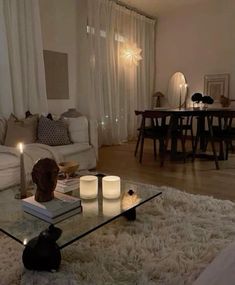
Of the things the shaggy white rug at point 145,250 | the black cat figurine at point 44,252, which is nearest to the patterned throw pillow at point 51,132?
the shaggy white rug at point 145,250

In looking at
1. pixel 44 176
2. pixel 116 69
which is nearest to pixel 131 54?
pixel 116 69

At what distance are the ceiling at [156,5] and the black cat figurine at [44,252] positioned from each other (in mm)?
5158

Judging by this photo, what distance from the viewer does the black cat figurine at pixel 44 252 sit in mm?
1414

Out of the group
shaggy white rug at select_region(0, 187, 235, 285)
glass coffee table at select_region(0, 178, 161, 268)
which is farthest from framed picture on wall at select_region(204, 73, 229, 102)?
glass coffee table at select_region(0, 178, 161, 268)

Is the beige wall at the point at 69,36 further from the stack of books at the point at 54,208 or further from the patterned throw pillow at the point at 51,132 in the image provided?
the stack of books at the point at 54,208

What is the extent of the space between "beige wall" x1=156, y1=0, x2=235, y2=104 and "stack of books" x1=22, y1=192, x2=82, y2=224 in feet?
16.3

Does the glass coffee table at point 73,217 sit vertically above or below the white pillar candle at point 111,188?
below

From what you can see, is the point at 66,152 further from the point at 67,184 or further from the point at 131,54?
the point at 131,54

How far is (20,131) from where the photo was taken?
10.5 ft

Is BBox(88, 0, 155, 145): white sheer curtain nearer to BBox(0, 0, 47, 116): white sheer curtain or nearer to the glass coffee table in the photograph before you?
BBox(0, 0, 47, 116): white sheer curtain

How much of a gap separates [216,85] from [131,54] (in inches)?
74.2

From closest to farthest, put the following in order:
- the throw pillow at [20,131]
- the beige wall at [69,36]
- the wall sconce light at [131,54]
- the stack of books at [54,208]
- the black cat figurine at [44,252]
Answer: the black cat figurine at [44,252] → the stack of books at [54,208] → the throw pillow at [20,131] → the beige wall at [69,36] → the wall sconce light at [131,54]

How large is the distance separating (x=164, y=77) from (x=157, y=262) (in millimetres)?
5548

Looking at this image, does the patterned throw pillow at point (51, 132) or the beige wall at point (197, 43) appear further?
the beige wall at point (197, 43)
